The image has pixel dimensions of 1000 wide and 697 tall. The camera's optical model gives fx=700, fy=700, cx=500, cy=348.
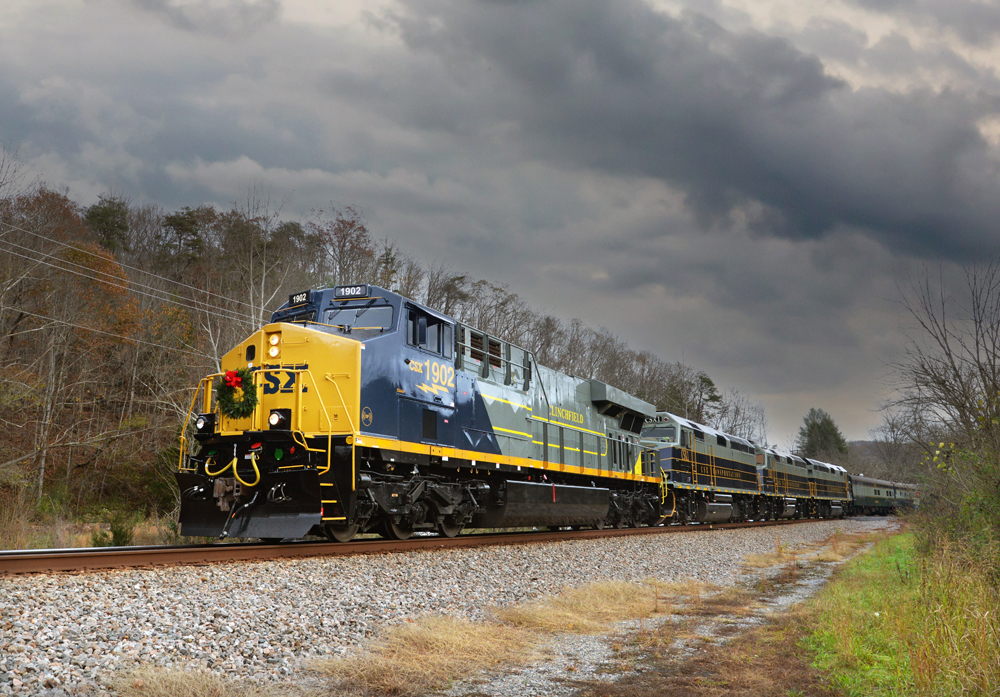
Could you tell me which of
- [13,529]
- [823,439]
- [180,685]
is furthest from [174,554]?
[823,439]

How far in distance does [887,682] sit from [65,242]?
1304 inches

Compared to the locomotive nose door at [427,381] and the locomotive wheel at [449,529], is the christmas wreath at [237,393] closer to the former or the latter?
the locomotive nose door at [427,381]

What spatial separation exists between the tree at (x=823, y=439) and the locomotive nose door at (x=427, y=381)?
360ft

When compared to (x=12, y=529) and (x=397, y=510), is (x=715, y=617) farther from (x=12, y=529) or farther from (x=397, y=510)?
(x=12, y=529)

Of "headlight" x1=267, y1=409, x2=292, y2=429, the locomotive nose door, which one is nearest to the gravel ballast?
the locomotive nose door

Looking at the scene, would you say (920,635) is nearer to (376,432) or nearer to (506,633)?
(506,633)

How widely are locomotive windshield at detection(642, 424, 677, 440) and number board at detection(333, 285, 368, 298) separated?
45.8 ft

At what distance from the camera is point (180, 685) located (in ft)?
14.3

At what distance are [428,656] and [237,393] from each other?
574cm

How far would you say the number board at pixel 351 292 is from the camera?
11133 millimetres

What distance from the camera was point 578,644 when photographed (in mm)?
6840

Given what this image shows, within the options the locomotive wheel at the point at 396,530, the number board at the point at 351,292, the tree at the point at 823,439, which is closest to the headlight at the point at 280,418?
the number board at the point at 351,292

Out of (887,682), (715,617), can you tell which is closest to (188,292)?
(715,617)

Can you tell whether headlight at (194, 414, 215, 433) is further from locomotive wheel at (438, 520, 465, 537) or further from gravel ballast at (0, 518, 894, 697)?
locomotive wheel at (438, 520, 465, 537)
